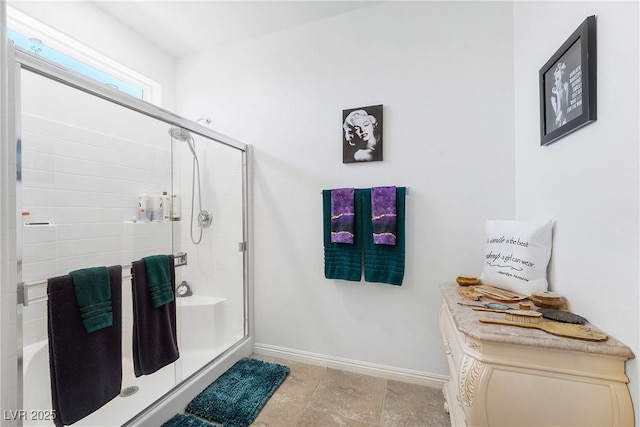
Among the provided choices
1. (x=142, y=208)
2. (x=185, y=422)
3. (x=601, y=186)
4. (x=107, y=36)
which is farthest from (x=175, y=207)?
(x=601, y=186)

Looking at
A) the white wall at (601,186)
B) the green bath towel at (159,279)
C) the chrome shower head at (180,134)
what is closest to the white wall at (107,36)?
the chrome shower head at (180,134)

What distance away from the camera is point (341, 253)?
1924 mm

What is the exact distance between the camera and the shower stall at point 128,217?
1094 millimetres

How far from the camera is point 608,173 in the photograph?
92cm

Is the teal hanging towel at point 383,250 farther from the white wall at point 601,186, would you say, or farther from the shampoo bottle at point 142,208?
the shampoo bottle at point 142,208

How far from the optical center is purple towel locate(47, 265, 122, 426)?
104 cm

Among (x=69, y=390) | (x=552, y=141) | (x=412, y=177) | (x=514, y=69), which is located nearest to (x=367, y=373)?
(x=412, y=177)

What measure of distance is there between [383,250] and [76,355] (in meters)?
1.64

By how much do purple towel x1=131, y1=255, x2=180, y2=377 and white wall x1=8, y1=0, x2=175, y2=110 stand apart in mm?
1718

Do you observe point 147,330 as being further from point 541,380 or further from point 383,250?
point 541,380

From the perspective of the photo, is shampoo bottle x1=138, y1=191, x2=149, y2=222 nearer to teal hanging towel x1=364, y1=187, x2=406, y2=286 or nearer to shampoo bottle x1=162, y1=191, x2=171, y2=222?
shampoo bottle x1=162, y1=191, x2=171, y2=222

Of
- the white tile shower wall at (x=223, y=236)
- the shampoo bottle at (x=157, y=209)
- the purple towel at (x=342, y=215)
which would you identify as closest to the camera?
the shampoo bottle at (x=157, y=209)

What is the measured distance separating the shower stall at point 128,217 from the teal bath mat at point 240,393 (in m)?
0.08

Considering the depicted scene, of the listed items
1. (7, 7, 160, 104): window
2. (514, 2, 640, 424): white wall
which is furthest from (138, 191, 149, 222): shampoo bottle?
(514, 2, 640, 424): white wall
